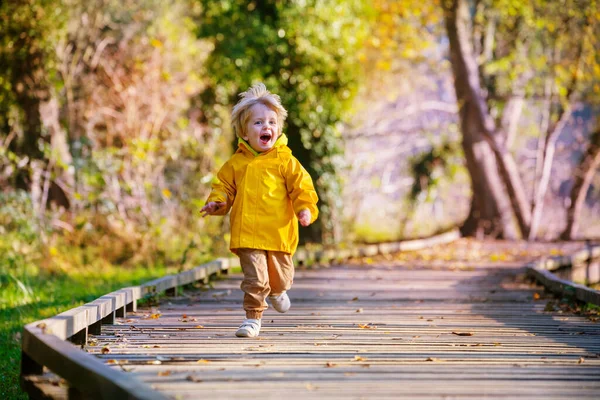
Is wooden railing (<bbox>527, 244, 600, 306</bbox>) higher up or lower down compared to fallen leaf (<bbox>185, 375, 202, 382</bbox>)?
lower down

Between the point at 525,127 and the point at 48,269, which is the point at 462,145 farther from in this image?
the point at 48,269

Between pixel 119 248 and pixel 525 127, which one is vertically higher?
pixel 525 127

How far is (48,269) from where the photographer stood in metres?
11.2

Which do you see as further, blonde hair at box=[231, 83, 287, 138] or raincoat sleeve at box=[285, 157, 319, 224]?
blonde hair at box=[231, 83, 287, 138]

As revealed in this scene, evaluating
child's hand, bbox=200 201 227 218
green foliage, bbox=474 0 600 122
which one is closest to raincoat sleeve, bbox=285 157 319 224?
child's hand, bbox=200 201 227 218

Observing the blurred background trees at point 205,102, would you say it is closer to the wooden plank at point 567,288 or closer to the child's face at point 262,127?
the wooden plank at point 567,288

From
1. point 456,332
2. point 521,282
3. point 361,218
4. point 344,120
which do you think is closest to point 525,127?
point 361,218

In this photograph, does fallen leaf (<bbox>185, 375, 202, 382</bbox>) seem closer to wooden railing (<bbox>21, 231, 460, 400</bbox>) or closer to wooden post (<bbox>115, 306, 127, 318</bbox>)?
wooden railing (<bbox>21, 231, 460, 400</bbox>)

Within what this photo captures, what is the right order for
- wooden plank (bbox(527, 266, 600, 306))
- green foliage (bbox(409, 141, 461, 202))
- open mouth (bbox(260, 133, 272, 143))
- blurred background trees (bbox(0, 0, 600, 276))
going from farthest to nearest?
green foliage (bbox(409, 141, 461, 202))
blurred background trees (bbox(0, 0, 600, 276))
wooden plank (bbox(527, 266, 600, 306))
open mouth (bbox(260, 133, 272, 143))

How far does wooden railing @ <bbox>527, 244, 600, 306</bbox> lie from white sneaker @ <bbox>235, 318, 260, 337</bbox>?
2.70 meters

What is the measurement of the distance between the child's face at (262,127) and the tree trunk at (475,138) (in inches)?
527

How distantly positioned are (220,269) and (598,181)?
17111 mm

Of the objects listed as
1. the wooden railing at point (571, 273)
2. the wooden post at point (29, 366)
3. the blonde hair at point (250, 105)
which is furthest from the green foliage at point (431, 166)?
the wooden post at point (29, 366)

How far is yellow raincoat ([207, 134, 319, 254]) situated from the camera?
5668 millimetres
